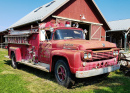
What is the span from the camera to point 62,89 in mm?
4414

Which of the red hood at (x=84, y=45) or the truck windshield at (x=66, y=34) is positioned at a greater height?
the truck windshield at (x=66, y=34)

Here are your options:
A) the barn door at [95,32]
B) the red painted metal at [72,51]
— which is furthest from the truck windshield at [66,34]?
the barn door at [95,32]

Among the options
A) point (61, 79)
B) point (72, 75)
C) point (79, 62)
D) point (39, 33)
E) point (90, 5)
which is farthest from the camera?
point (90, 5)

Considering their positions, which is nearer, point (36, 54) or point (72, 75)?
point (72, 75)

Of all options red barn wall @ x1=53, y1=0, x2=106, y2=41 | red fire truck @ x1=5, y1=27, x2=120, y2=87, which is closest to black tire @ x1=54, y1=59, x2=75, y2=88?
red fire truck @ x1=5, y1=27, x2=120, y2=87

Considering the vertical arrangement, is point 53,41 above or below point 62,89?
above

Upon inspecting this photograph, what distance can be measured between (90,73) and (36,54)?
301 centimetres

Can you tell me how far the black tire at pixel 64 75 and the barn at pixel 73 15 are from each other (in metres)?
6.33

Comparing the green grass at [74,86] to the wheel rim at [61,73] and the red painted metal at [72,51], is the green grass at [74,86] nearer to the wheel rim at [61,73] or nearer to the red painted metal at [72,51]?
the wheel rim at [61,73]

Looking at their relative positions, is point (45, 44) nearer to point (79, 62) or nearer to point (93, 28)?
point (79, 62)

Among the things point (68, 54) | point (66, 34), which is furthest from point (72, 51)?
point (66, 34)

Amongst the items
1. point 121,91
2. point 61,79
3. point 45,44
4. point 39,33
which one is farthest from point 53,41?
point 121,91

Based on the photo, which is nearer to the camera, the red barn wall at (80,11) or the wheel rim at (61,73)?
the wheel rim at (61,73)

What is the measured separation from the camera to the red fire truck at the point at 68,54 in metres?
4.10
